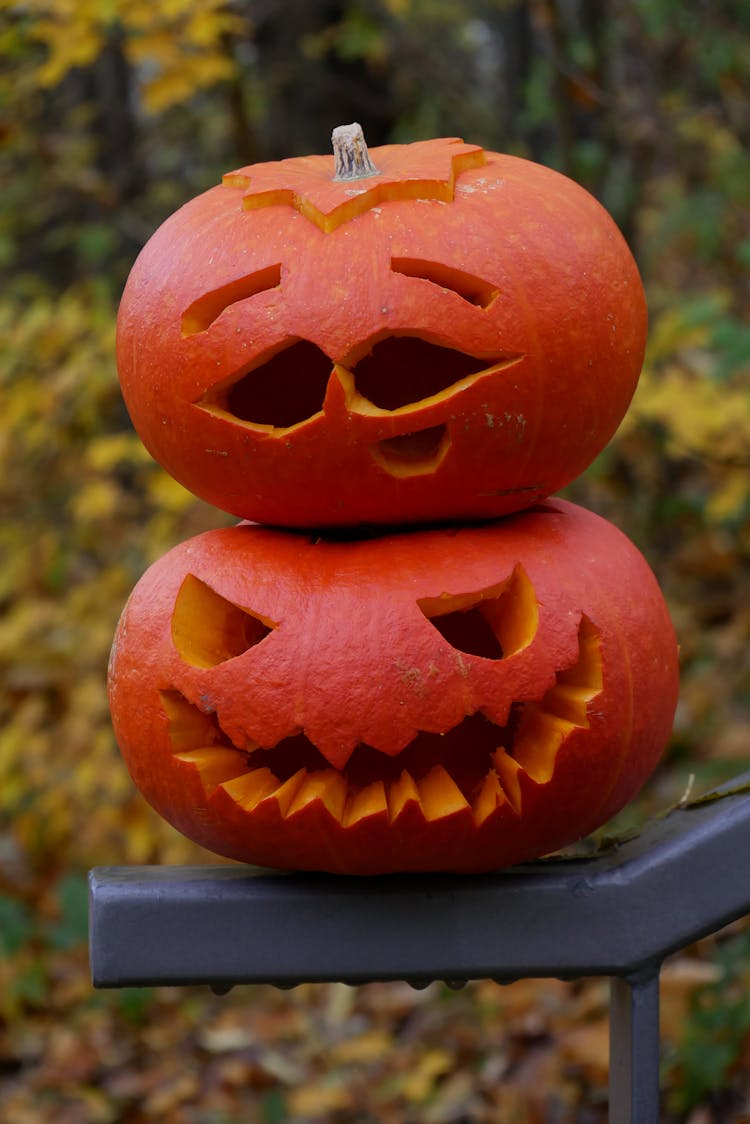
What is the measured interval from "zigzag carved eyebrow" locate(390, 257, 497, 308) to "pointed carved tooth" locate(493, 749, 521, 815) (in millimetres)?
539

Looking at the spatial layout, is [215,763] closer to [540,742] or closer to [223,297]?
[540,742]

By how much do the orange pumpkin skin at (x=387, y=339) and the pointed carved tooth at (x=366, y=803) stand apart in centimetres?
33

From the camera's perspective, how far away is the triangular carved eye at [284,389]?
167cm

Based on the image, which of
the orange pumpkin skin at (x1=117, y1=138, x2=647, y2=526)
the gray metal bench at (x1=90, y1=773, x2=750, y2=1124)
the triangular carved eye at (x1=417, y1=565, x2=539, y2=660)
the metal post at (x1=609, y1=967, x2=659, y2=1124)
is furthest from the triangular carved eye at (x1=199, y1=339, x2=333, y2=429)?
the metal post at (x1=609, y1=967, x2=659, y2=1124)

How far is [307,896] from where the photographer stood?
61.8 inches

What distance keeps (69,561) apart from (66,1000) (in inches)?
61.1

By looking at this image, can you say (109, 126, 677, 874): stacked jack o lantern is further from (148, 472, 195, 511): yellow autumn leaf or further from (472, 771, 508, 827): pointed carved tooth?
(148, 472, 195, 511): yellow autumn leaf

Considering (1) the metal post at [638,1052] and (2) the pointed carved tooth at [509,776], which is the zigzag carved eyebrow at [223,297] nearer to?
(2) the pointed carved tooth at [509,776]

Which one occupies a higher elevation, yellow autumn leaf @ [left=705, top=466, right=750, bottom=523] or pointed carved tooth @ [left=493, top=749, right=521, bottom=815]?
pointed carved tooth @ [left=493, top=749, right=521, bottom=815]

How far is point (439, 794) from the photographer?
1511 millimetres

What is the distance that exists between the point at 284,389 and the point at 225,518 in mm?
2712

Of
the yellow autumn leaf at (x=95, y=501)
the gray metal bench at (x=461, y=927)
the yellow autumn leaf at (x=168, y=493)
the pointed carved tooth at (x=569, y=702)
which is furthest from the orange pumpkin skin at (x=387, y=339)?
the yellow autumn leaf at (x=95, y=501)

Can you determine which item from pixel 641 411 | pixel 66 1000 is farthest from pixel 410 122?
pixel 66 1000

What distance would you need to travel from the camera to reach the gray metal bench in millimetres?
1544
